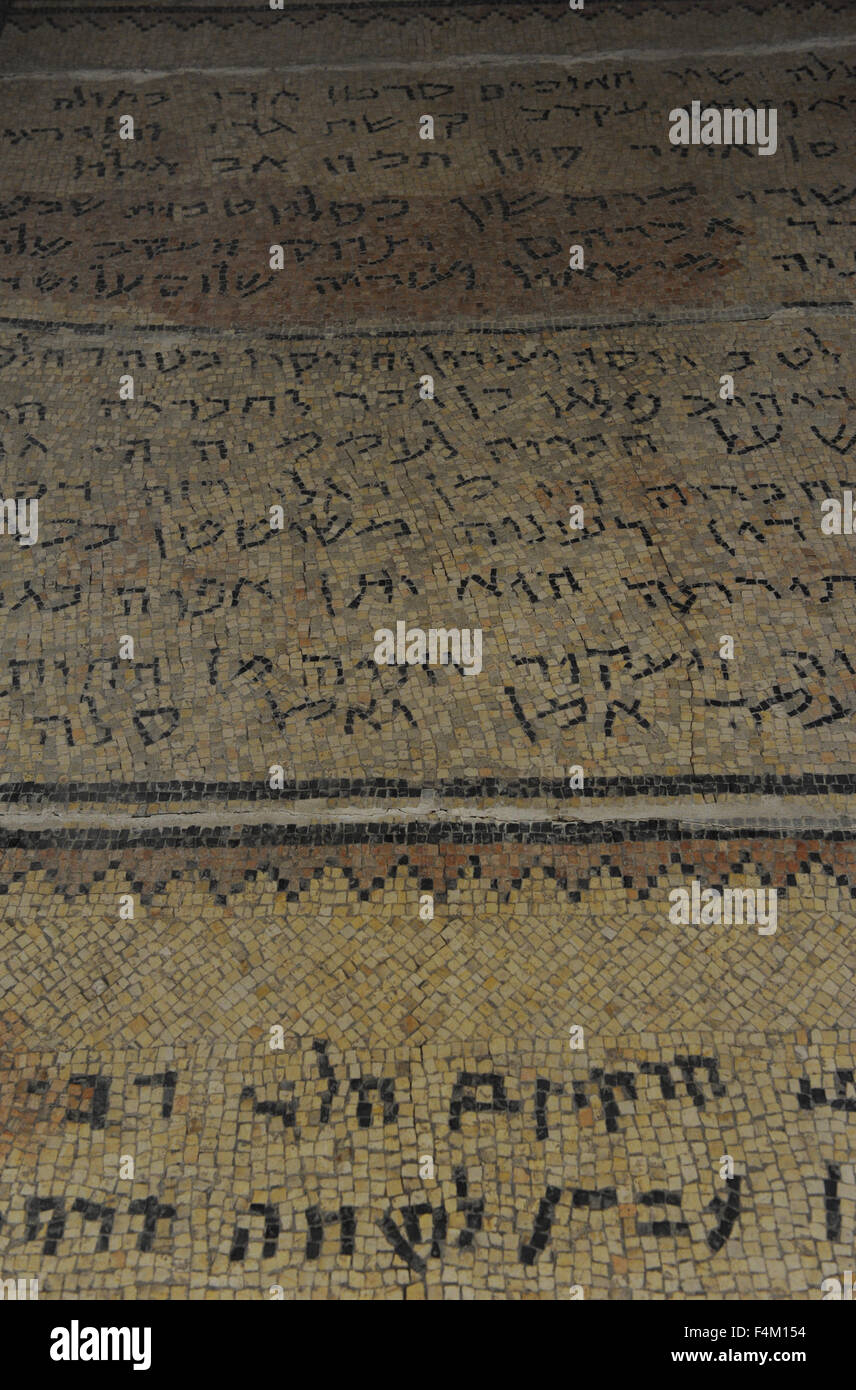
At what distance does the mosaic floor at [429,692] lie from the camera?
2.66 m

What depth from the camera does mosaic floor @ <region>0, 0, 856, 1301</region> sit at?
2.66 meters

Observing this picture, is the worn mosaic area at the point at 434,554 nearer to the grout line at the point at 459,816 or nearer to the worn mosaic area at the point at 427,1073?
the grout line at the point at 459,816

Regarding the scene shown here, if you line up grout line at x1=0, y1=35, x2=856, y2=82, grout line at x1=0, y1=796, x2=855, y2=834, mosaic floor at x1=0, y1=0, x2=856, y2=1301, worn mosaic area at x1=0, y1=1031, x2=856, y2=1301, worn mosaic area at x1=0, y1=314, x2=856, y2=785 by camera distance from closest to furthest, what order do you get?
worn mosaic area at x1=0, y1=1031, x2=856, y2=1301, mosaic floor at x1=0, y1=0, x2=856, y2=1301, grout line at x1=0, y1=796, x2=855, y2=834, worn mosaic area at x1=0, y1=314, x2=856, y2=785, grout line at x1=0, y1=35, x2=856, y2=82

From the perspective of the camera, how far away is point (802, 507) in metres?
4.03

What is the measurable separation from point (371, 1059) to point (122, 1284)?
29.9 inches

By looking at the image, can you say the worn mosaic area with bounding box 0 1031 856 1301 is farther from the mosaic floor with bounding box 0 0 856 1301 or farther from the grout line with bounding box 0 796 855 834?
the grout line with bounding box 0 796 855 834

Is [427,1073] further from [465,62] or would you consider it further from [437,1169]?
[465,62]

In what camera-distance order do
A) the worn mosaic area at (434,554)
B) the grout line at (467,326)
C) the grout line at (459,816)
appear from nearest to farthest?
the grout line at (459,816)
the worn mosaic area at (434,554)
the grout line at (467,326)

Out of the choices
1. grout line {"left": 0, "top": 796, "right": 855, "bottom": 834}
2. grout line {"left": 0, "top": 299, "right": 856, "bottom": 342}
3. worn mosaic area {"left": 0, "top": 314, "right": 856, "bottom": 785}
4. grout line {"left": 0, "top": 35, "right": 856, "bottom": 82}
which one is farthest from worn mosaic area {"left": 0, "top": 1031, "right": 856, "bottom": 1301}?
grout line {"left": 0, "top": 35, "right": 856, "bottom": 82}

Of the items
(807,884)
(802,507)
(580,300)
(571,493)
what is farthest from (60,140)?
(807,884)

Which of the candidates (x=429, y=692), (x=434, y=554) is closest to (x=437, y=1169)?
(x=429, y=692)

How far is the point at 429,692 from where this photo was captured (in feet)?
11.7

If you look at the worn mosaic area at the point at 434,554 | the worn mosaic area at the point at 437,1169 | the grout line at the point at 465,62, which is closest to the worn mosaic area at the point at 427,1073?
the worn mosaic area at the point at 437,1169

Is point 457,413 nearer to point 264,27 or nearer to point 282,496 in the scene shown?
point 282,496
